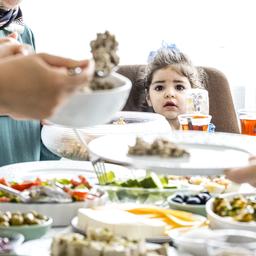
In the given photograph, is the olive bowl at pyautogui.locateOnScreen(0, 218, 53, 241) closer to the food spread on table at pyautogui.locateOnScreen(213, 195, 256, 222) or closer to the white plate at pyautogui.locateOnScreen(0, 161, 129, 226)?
the white plate at pyautogui.locateOnScreen(0, 161, 129, 226)

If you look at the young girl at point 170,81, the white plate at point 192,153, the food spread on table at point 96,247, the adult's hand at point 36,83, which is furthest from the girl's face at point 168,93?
the adult's hand at point 36,83

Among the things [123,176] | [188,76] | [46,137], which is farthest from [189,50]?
[123,176]

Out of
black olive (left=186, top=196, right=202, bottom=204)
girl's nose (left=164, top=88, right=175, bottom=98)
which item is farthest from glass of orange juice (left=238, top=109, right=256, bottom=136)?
black olive (left=186, top=196, right=202, bottom=204)

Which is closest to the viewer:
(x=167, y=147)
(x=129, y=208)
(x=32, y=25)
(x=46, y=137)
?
(x=167, y=147)

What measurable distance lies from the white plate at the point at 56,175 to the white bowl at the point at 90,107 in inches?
16.8

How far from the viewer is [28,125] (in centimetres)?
275

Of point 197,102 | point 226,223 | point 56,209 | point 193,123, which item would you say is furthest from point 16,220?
point 197,102

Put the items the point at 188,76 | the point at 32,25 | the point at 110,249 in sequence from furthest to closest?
the point at 32,25
the point at 188,76
the point at 110,249

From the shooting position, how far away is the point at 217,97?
11.1ft

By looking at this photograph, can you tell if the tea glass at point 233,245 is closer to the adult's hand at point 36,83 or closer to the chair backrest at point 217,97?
the adult's hand at point 36,83

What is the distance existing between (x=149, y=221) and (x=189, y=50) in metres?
2.46

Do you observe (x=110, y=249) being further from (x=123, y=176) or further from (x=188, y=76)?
(x=188, y=76)

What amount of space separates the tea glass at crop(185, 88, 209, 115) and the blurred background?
1.07 metres

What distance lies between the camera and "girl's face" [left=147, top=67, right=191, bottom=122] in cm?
300
